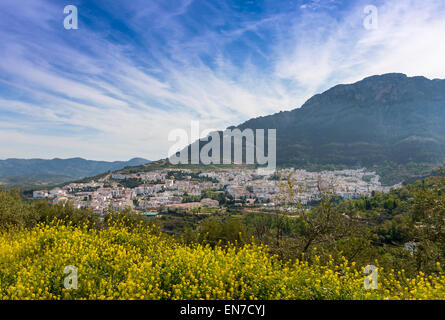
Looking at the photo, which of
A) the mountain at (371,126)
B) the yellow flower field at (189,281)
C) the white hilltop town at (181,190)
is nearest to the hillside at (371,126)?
the mountain at (371,126)

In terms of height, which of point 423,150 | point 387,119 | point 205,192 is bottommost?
point 205,192

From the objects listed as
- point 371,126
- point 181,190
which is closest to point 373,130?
point 371,126

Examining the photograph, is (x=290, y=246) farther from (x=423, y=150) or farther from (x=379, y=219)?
(x=423, y=150)

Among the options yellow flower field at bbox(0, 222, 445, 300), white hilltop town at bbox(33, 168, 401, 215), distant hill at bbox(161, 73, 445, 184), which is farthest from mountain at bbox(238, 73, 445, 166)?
yellow flower field at bbox(0, 222, 445, 300)

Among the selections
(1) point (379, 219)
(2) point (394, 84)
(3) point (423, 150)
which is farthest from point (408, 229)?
(2) point (394, 84)

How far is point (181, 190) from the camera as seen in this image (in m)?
74.6

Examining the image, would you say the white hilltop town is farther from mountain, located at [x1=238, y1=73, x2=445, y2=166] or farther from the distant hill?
mountain, located at [x1=238, y1=73, x2=445, y2=166]

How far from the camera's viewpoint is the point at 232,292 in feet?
13.7

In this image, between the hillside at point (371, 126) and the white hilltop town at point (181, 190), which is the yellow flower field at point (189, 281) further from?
the hillside at point (371, 126)

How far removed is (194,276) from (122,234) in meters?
3.90

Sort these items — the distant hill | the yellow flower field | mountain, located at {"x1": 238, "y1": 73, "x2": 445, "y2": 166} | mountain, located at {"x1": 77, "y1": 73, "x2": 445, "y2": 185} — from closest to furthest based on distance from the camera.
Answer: the yellow flower field
mountain, located at {"x1": 77, "y1": 73, "x2": 445, "y2": 185}
the distant hill
mountain, located at {"x1": 238, "y1": 73, "x2": 445, "y2": 166}

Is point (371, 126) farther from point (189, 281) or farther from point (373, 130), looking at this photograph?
point (189, 281)

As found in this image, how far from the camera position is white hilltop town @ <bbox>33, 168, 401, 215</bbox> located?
54.4m

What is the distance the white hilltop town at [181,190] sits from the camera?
178 feet
